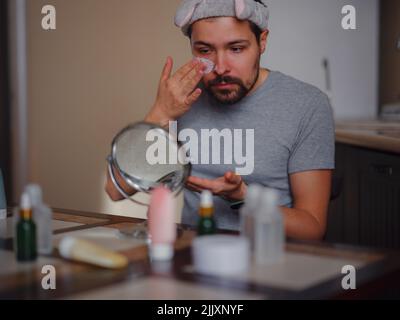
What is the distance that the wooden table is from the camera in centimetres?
Result: 110

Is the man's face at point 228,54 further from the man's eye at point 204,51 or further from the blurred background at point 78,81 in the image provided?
the blurred background at point 78,81

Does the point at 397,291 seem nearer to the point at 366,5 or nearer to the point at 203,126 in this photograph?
the point at 203,126

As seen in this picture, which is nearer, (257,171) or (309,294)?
(309,294)

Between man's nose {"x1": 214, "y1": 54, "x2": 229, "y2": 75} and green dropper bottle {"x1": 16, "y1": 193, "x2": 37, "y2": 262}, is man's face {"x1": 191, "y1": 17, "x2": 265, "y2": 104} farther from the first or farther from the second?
green dropper bottle {"x1": 16, "y1": 193, "x2": 37, "y2": 262}

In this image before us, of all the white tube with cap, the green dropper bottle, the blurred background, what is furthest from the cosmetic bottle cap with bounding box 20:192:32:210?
the blurred background

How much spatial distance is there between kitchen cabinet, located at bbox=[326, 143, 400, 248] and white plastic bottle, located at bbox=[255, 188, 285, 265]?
146 centimetres

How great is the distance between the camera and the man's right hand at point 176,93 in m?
1.99

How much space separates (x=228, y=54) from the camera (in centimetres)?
208

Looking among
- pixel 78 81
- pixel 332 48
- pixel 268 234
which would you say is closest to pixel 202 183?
pixel 268 234

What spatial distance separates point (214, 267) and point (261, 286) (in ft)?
0.35

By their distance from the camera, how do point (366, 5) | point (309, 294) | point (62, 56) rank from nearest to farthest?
1. point (309, 294)
2. point (62, 56)
3. point (366, 5)

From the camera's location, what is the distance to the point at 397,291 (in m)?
1.22

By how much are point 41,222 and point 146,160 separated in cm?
38

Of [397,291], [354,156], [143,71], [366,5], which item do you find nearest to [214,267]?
[397,291]
